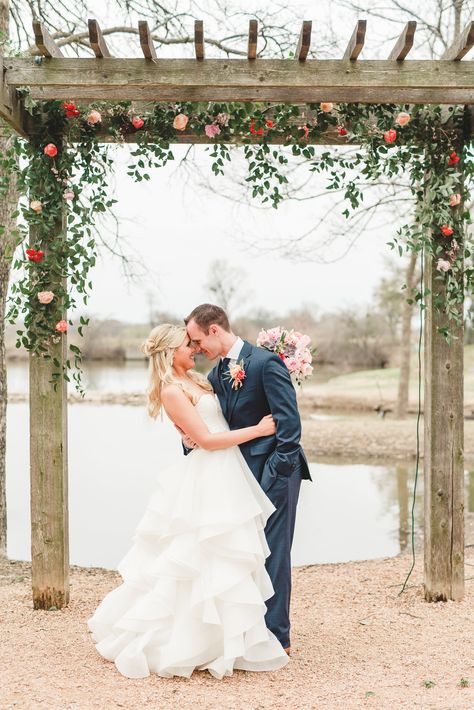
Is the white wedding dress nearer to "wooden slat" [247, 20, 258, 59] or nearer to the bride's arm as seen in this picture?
the bride's arm

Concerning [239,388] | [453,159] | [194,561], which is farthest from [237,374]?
[453,159]

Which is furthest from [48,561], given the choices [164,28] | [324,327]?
[324,327]

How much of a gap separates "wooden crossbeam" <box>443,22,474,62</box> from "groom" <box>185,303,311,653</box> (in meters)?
1.90

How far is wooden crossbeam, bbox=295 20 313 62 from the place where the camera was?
3.83 metres

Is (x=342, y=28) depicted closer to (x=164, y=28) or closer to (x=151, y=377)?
(x=164, y=28)

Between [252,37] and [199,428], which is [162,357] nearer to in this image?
[199,428]

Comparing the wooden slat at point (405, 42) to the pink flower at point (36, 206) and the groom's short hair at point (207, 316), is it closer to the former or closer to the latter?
the groom's short hair at point (207, 316)

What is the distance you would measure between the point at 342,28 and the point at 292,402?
6.38 metres

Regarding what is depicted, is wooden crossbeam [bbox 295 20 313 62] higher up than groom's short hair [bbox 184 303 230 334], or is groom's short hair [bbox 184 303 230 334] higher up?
wooden crossbeam [bbox 295 20 313 62]

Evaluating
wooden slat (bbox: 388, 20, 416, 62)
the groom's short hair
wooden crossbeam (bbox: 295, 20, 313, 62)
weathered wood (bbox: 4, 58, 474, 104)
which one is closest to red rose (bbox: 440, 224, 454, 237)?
weathered wood (bbox: 4, 58, 474, 104)

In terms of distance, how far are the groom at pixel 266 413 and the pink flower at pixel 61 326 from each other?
3.63 ft

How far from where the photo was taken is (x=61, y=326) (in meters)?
5.00

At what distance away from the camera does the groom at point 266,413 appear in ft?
13.6

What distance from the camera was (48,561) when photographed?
5160 mm
